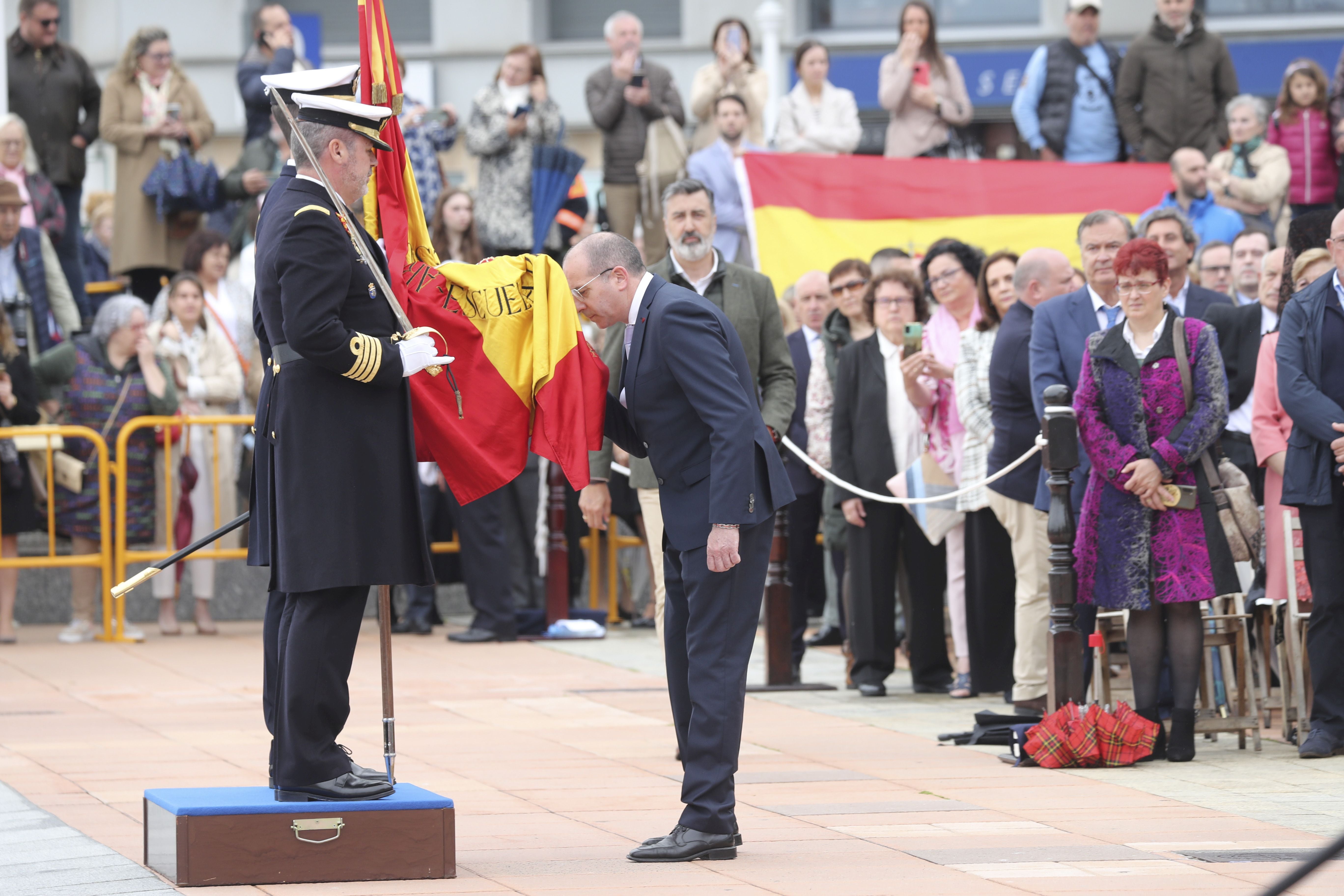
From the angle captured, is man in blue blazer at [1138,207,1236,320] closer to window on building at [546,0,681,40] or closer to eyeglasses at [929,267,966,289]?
eyeglasses at [929,267,966,289]

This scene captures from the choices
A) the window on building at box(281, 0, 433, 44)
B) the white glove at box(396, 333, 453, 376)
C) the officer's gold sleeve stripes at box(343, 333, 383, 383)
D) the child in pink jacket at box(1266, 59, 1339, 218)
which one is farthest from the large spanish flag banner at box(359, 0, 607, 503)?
the window on building at box(281, 0, 433, 44)

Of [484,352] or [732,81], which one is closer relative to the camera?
[484,352]

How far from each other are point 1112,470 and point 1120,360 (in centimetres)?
→ 46

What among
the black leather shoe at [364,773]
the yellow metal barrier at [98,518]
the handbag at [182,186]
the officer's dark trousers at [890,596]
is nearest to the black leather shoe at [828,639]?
the officer's dark trousers at [890,596]

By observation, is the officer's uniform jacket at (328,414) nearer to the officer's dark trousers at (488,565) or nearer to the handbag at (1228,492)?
the handbag at (1228,492)

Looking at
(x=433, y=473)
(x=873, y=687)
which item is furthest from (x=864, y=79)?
(x=873, y=687)

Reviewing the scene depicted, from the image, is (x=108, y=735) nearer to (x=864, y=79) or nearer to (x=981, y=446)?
(x=981, y=446)

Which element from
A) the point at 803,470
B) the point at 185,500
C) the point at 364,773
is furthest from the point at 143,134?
the point at 364,773

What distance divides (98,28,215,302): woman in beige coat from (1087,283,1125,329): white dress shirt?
8482 millimetres

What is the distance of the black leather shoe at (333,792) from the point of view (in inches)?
224

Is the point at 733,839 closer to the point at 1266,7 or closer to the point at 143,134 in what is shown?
the point at 143,134

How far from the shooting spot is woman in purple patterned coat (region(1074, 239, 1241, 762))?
7875mm

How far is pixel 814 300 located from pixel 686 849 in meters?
6.35

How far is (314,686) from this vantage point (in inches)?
224
